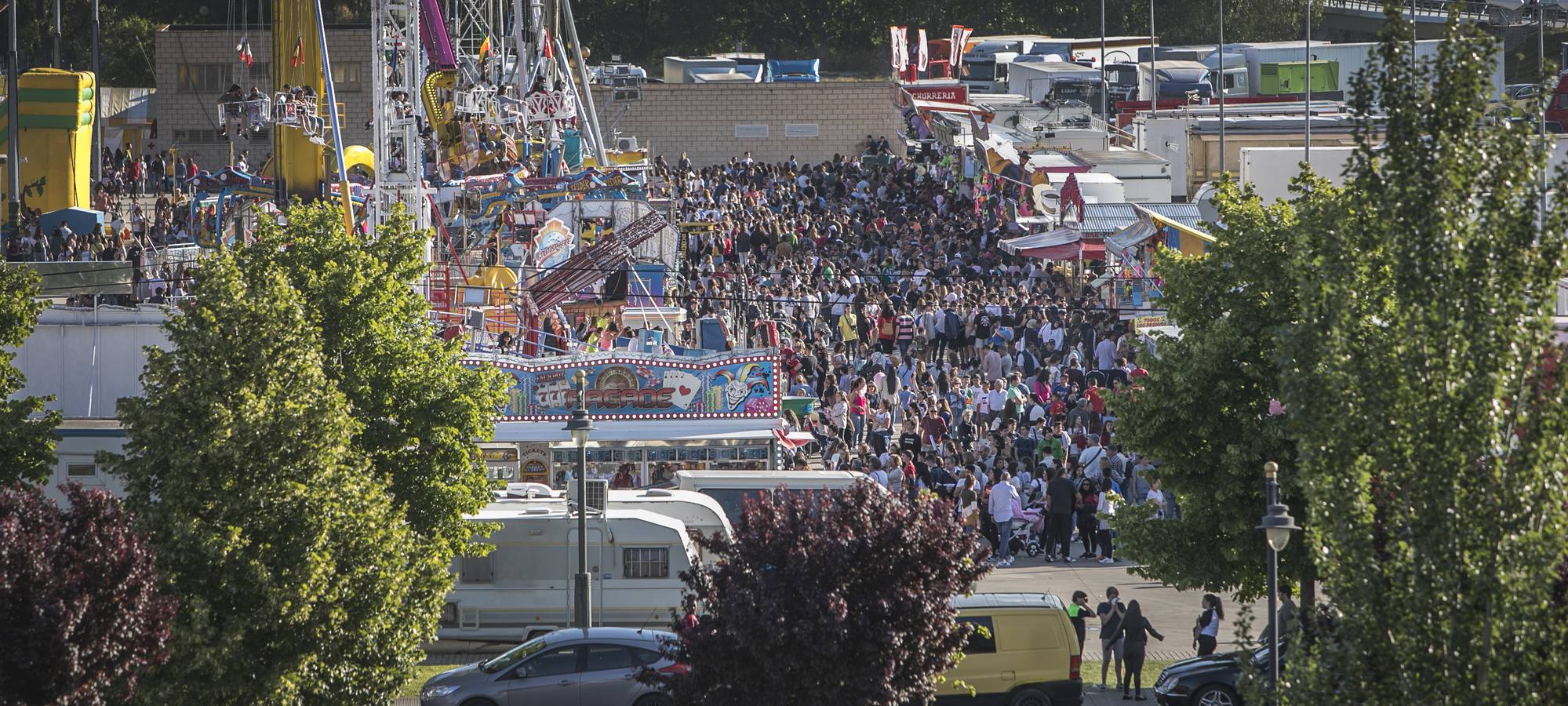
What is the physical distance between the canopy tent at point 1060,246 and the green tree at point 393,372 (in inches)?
791

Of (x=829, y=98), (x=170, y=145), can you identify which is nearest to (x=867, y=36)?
(x=829, y=98)

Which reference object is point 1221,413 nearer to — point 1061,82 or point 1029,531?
point 1029,531

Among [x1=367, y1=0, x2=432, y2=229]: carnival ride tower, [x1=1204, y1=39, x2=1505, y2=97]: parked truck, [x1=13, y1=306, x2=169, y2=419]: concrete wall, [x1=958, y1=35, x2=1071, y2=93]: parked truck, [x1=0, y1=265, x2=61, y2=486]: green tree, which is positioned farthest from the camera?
→ [x1=958, y1=35, x2=1071, y2=93]: parked truck

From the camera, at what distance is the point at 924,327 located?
31.5 meters

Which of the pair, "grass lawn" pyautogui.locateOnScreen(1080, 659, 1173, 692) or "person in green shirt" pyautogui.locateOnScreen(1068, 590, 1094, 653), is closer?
"person in green shirt" pyautogui.locateOnScreen(1068, 590, 1094, 653)

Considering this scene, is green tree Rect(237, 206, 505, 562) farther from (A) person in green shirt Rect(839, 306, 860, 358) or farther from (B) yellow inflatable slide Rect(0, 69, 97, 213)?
(B) yellow inflatable slide Rect(0, 69, 97, 213)

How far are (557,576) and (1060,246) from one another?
18763 millimetres

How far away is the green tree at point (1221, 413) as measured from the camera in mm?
15789

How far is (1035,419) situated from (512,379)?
1027cm

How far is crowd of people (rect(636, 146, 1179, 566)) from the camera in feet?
74.9

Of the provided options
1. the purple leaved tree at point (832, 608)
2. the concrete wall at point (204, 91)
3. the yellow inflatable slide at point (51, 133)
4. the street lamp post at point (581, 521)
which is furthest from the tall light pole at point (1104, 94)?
the purple leaved tree at point (832, 608)

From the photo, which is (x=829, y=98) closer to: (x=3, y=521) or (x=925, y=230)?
(x=925, y=230)

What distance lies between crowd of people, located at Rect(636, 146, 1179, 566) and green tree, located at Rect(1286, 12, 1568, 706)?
21.6 feet

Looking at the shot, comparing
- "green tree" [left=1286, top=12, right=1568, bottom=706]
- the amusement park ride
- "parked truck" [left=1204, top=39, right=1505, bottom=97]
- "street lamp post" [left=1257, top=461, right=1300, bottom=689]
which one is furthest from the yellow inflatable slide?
"parked truck" [left=1204, top=39, right=1505, bottom=97]
